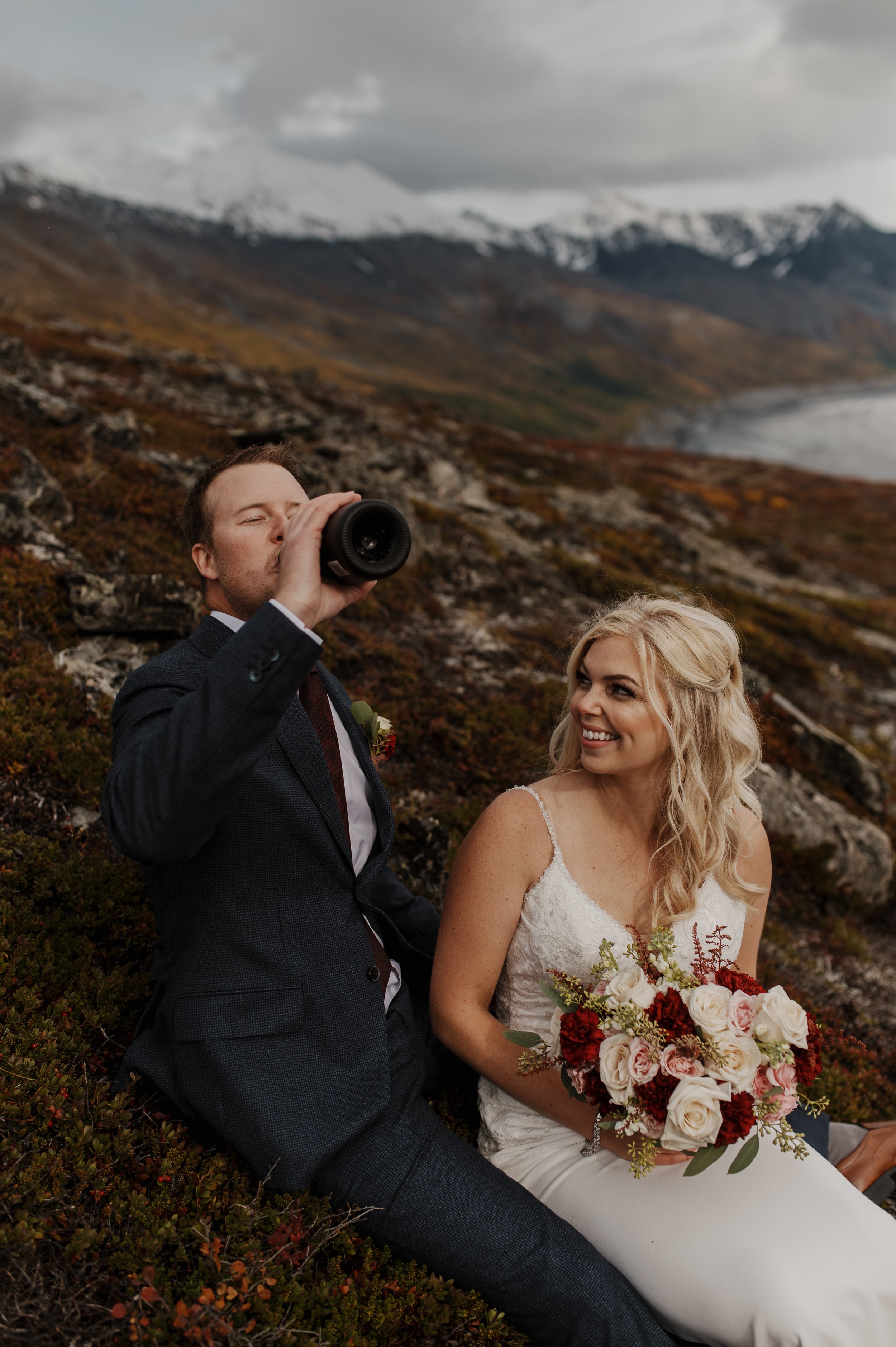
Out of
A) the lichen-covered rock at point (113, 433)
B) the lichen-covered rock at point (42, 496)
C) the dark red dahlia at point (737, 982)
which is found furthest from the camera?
the lichen-covered rock at point (113, 433)

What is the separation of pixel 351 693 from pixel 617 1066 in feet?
20.6

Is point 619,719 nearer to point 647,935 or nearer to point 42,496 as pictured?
point 647,935

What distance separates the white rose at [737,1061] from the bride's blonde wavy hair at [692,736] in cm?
96

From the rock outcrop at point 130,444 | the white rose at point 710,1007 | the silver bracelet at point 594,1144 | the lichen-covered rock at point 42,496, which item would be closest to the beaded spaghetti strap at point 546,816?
the white rose at point 710,1007

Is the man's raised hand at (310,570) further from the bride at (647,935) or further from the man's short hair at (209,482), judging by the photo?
the bride at (647,935)

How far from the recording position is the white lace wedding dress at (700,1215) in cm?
304

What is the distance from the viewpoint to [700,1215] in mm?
3338

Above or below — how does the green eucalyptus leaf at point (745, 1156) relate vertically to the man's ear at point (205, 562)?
below

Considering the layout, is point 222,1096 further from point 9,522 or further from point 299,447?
point 299,447

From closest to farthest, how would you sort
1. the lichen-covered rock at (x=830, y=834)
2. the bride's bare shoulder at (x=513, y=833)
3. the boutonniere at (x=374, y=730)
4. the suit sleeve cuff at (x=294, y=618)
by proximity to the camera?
the suit sleeve cuff at (x=294, y=618)
the bride's bare shoulder at (x=513, y=833)
the boutonniere at (x=374, y=730)
the lichen-covered rock at (x=830, y=834)

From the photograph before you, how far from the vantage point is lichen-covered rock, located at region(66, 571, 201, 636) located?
771 centimetres

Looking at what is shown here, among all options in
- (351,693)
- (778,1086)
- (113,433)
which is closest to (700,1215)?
(778,1086)

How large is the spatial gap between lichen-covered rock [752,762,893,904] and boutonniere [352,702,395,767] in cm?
591

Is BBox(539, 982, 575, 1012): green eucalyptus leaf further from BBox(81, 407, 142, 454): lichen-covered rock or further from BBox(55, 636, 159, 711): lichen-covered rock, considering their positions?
BBox(81, 407, 142, 454): lichen-covered rock
